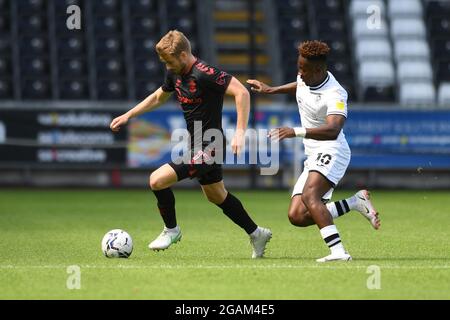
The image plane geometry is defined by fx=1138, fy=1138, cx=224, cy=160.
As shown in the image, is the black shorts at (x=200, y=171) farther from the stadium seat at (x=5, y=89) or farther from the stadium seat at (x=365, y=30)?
the stadium seat at (x=365, y=30)

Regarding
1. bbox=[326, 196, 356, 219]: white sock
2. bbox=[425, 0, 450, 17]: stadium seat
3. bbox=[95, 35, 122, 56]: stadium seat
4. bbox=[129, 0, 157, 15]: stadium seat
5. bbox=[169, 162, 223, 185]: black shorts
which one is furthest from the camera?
bbox=[425, 0, 450, 17]: stadium seat

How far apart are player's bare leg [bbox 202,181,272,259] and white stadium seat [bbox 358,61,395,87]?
1627 centimetres

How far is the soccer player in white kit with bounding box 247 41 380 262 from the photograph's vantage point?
1005cm

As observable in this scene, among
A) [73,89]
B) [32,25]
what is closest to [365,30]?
[73,89]

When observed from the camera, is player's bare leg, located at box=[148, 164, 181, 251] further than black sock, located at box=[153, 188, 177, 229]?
No

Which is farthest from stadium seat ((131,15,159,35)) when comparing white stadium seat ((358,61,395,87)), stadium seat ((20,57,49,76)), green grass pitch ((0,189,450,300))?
green grass pitch ((0,189,450,300))

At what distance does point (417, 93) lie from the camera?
87.7 feet

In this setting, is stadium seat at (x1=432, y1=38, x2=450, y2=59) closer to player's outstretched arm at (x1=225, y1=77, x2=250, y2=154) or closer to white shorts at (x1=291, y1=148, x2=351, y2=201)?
white shorts at (x1=291, y1=148, x2=351, y2=201)

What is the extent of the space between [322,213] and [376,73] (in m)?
17.5

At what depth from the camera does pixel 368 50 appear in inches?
1093

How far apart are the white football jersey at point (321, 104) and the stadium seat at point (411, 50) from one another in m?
17.6

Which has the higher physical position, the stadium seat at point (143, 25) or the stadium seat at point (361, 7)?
the stadium seat at point (361, 7)

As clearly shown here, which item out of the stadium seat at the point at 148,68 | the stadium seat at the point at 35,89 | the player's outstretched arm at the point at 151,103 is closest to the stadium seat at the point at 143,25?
the stadium seat at the point at 148,68

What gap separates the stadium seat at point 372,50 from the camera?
1088 inches
